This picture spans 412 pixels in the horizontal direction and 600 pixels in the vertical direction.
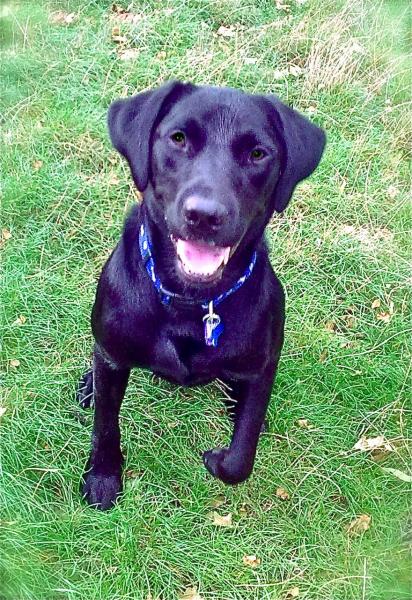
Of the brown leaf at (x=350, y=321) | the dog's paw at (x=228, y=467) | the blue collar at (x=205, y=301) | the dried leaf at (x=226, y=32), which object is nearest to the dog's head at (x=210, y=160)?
the blue collar at (x=205, y=301)

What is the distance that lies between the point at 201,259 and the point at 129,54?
116 inches

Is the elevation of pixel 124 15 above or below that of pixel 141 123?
below

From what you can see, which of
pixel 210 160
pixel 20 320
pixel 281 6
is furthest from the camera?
pixel 281 6

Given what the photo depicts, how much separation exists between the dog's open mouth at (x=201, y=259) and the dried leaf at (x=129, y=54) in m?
2.84

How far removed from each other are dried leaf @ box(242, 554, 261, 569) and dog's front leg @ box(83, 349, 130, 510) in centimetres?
56

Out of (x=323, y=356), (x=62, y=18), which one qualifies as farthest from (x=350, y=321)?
(x=62, y=18)

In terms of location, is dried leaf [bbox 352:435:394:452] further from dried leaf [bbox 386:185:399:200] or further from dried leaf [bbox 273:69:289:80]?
dried leaf [bbox 273:69:289:80]

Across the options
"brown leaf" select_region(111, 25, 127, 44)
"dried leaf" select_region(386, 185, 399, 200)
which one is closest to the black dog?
"dried leaf" select_region(386, 185, 399, 200)

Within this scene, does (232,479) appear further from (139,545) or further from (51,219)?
(51,219)

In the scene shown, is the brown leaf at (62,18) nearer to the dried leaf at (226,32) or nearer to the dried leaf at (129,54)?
the dried leaf at (129,54)

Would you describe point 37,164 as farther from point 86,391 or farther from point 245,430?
point 245,430

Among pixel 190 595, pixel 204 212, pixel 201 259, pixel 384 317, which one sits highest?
pixel 204 212

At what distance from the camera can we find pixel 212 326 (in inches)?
99.6

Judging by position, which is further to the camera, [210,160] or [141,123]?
[141,123]
